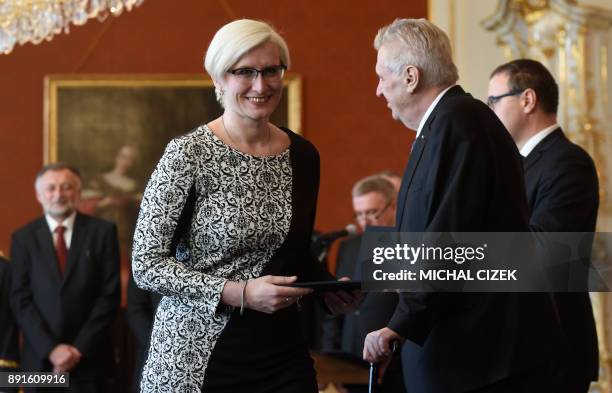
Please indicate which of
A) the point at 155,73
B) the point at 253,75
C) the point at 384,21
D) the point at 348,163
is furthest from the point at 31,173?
the point at 253,75

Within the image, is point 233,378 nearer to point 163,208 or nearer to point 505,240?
point 163,208

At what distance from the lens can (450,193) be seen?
2953 millimetres

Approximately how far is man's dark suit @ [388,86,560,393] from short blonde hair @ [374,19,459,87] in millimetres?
175

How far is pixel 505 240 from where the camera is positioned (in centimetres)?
304

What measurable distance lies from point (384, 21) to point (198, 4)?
5.58 feet

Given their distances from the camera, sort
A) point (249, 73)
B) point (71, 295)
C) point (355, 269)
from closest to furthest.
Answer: point (249, 73) < point (355, 269) < point (71, 295)

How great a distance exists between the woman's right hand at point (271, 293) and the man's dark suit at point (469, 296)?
33 centimetres

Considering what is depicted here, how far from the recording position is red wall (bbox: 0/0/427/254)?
9211 millimetres

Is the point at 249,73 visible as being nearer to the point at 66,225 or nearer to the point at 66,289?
the point at 66,289

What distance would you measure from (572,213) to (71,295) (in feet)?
12.2

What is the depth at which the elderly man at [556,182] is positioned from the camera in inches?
163

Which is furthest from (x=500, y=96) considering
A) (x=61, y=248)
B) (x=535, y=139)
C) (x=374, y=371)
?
(x=61, y=248)

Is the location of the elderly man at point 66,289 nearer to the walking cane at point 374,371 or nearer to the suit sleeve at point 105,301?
the suit sleeve at point 105,301

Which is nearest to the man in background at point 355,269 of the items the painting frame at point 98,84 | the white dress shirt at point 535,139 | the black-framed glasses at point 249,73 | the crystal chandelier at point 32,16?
the white dress shirt at point 535,139
